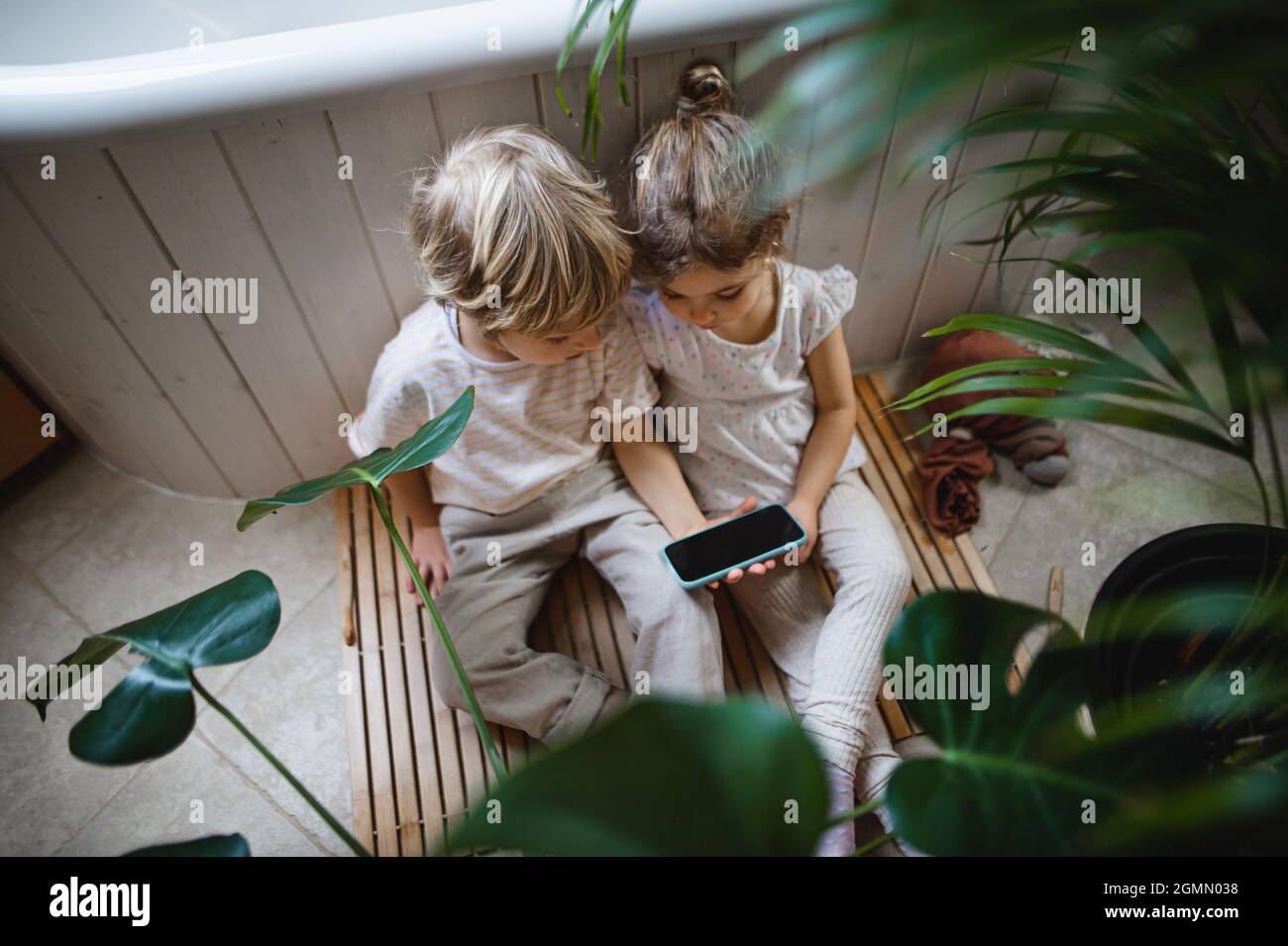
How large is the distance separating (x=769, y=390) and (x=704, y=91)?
32cm

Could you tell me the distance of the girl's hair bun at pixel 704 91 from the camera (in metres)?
0.77

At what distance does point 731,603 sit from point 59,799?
772 millimetres

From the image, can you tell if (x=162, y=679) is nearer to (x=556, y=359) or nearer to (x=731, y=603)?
(x=556, y=359)

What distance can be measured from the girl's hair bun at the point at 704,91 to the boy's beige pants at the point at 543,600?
0.39 m

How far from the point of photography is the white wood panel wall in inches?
29.9

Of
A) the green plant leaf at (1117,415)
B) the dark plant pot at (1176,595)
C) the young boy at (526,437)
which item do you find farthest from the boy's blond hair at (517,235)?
the dark plant pot at (1176,595)

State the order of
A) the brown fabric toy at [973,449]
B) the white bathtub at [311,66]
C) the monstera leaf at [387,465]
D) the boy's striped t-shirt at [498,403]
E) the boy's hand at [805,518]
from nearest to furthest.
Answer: the monstera leaf at [387,465], the white bathtub at [311,66], the boy's striped t-shirt at [498,403], the boy's hand at [805,518], the brown fabric toy at [973,449]

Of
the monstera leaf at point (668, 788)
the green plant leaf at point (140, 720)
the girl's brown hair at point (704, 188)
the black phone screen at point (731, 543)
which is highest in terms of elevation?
the girl's brown hair at point (704, 188)

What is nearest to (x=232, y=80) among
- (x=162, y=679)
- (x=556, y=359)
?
(x=556, y=359)

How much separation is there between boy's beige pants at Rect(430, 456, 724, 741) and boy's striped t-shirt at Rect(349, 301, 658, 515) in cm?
3

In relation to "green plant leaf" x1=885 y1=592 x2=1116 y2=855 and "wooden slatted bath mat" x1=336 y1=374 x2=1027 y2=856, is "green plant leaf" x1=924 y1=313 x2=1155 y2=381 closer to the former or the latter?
"green plant leaf" x1=885 y1=592 x2=1116 y2=855

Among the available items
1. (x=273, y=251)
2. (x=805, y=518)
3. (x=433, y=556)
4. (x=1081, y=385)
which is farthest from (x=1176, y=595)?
(x=273, y=251)

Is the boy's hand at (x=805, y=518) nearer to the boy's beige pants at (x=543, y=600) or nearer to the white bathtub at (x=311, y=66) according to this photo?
the boy's beige pants at (x=543, y=600)

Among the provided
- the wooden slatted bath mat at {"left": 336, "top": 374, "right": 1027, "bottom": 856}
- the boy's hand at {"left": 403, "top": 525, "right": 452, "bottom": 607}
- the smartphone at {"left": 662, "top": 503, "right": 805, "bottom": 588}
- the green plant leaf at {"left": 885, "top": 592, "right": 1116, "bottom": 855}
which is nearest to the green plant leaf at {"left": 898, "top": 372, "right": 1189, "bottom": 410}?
the green plant leaf at {"left": 885, "top": 592, "right": 1116, "bottom": 855}
